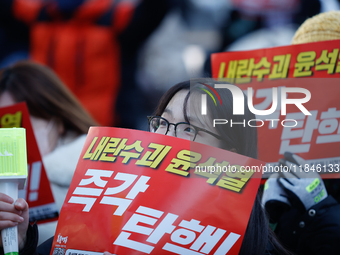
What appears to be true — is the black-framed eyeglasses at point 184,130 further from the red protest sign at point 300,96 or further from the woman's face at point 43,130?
the woman's face at point 43,130

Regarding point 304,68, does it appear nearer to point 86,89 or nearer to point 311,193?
point 311,193

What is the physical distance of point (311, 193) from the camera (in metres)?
1.51

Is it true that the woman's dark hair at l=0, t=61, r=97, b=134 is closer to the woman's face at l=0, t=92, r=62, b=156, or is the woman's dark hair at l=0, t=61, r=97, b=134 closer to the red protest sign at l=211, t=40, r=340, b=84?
the woman's face at l=0, t=92, r=62, b=156

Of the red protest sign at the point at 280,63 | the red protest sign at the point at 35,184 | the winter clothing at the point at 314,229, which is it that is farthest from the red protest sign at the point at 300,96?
the red protest sign at the point at 35,184

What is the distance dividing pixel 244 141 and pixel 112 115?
2687 mm

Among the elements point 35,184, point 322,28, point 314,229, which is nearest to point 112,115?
Answer: point 35,184

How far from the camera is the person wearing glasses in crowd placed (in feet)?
4.13

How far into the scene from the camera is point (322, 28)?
1.65 meters

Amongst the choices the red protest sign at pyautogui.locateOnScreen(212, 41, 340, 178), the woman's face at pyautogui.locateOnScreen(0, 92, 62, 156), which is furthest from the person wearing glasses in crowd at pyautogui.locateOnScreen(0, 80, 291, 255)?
the woman's face at pyautogui.locateOnScreen(0, 92, 62, 156)

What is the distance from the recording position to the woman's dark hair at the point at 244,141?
1273 millimetres

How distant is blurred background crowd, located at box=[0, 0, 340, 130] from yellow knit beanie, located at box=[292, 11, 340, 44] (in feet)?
6.80

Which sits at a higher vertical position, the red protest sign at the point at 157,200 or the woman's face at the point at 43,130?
the red protest sign at the point at 157,200

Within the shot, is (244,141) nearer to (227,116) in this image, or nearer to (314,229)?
(227,116)

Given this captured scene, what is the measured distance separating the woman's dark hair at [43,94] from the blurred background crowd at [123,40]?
148cm
